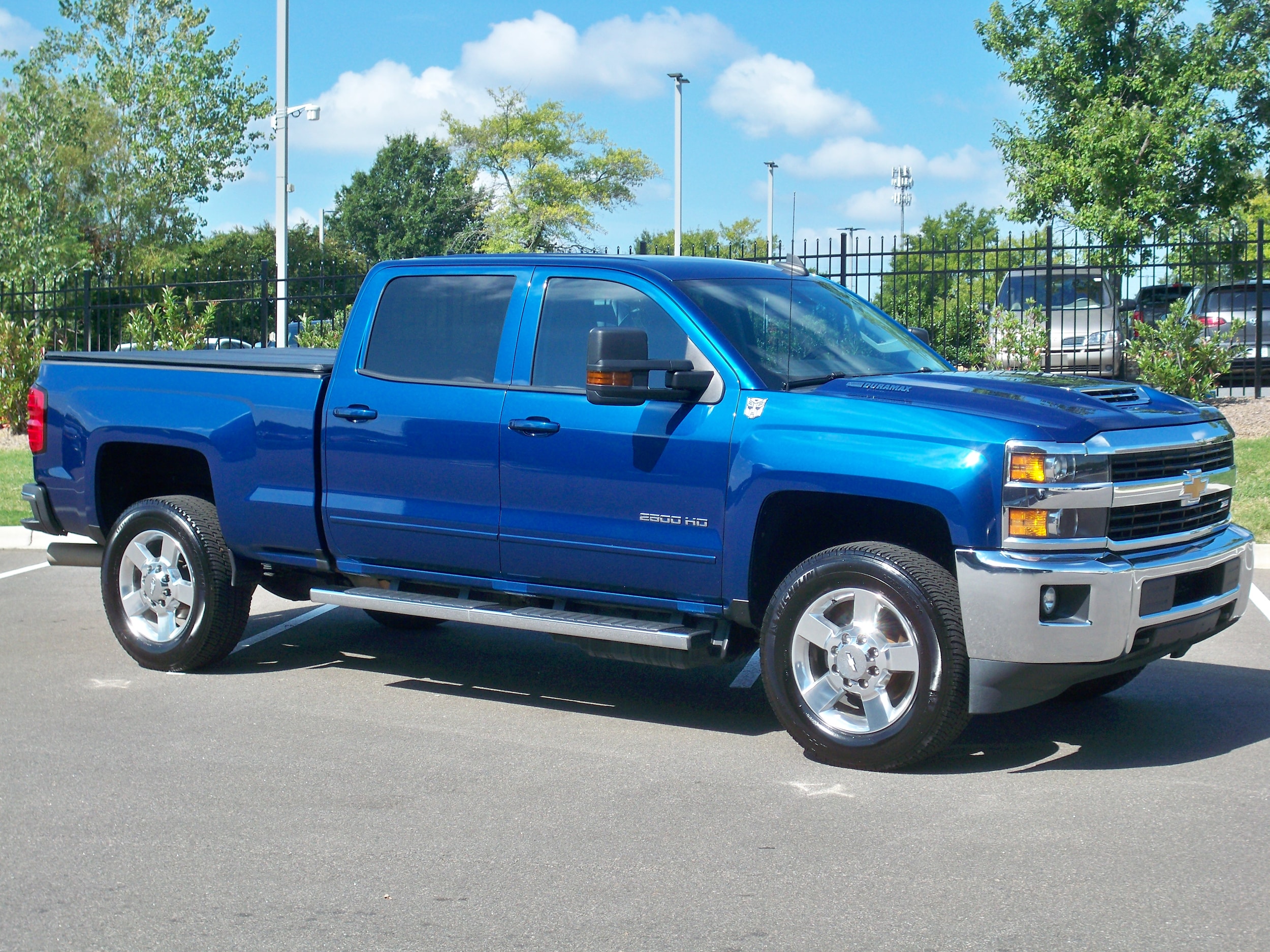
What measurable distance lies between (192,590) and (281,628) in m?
1.50

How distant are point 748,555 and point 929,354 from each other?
67.4 inches

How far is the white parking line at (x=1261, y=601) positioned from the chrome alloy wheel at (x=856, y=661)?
4.23 m

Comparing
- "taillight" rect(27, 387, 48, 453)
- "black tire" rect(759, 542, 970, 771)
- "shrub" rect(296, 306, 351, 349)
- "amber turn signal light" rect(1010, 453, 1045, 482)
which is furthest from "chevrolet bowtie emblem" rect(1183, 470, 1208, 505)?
"shrub" rect(296, 306, 351, 349)

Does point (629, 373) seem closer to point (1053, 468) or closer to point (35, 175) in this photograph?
point (1053, 468)

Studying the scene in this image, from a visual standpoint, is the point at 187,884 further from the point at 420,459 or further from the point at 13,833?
the point at 420,459

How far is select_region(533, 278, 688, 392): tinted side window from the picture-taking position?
19.5 ft

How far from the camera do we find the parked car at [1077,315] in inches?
658

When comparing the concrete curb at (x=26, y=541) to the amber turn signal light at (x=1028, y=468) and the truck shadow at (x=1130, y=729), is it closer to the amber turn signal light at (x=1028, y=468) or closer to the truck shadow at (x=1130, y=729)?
the truck shadow at (x=1130, y=729)

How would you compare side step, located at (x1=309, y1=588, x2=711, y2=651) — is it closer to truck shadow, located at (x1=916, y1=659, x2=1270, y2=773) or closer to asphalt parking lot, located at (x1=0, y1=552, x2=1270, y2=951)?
asphalt parking lot, located at (x1=0, y1=552, x2=1270, y2=951)

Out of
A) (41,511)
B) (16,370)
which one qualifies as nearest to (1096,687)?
(41,511)

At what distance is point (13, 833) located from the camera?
4.63 meters

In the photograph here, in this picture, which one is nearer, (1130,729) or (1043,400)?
(1043,400)

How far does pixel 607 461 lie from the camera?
19.0 ft

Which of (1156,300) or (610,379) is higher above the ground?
(1156,300)
